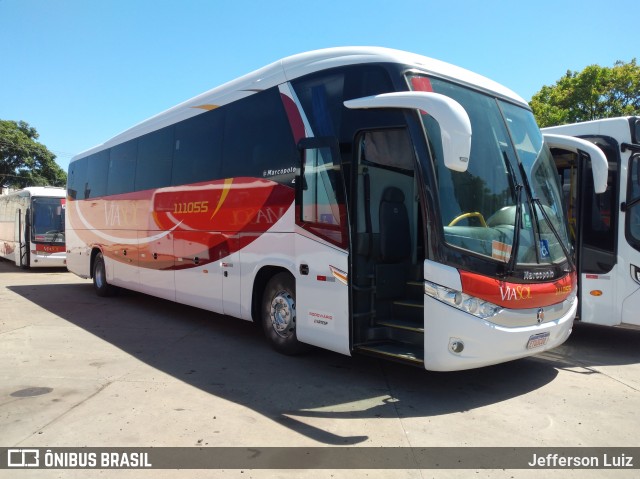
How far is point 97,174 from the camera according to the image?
1223 centimetres

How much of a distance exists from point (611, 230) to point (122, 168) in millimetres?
9560

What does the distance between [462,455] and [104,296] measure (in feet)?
35.2

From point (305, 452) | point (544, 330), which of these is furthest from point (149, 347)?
point (544, 330)

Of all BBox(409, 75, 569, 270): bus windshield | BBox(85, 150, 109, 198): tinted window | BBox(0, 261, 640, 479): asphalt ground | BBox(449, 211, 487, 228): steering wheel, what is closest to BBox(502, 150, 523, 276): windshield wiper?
BBox(409, 75, 569, 270): bus windshield

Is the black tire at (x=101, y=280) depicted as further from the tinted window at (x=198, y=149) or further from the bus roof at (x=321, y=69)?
the bus roof at (x=321, y=69)

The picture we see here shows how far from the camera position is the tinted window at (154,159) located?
910 centimetres

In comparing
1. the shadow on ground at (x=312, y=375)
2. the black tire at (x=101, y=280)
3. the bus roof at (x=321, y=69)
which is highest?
the bus roof at (x=321, y=69)

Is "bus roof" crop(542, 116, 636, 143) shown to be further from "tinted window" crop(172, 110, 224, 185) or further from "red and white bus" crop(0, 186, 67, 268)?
"red and white bus" crop(0, 186, 67, 268)

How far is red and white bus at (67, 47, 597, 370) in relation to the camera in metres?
4.77

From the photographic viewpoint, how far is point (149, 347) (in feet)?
24.0

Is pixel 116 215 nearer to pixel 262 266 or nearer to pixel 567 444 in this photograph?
pixel 262 266

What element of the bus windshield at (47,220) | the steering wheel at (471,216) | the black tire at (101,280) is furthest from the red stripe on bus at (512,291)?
the bus windshield at (47,220)

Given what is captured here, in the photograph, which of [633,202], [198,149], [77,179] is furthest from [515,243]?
[77,179]

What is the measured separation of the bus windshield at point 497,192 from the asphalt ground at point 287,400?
1.55 metres
